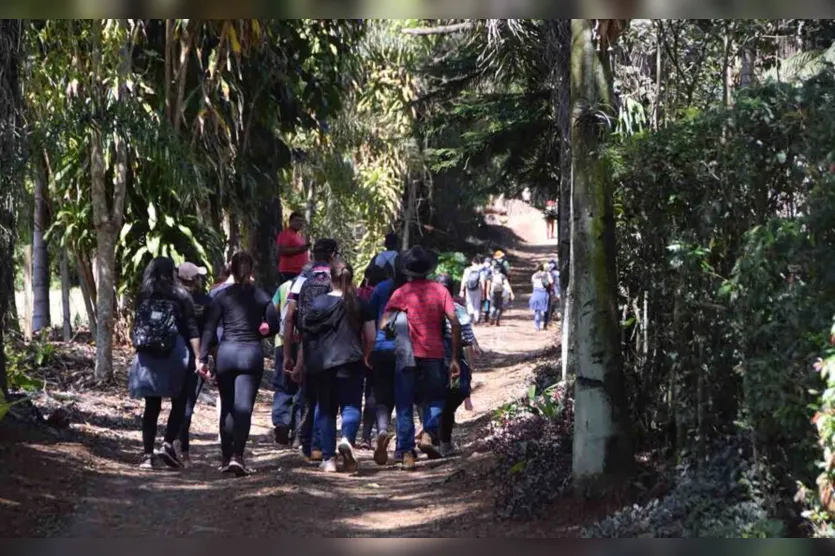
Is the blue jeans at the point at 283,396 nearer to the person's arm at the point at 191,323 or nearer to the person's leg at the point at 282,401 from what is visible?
the person's leg at the point at 282,401

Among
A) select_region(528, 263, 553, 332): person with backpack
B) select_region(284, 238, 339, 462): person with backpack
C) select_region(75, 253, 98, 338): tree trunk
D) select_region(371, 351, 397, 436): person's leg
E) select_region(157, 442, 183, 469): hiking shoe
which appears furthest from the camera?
select_region(528, 263, 553, 332): person with backpack

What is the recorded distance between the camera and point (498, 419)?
45.1 ft

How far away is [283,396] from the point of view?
11.8 meters

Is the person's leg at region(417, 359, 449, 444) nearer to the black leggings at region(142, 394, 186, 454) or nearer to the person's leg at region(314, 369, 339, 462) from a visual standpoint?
the person's leg at region(314, 369, 339, 462)

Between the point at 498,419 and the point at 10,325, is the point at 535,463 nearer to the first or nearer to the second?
the point at 498,419

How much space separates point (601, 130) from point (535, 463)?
8.95ft

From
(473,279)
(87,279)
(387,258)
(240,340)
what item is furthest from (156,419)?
(473,279)

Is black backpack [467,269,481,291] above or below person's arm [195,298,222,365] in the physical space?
above

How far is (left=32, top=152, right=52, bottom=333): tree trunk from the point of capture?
17328 mm

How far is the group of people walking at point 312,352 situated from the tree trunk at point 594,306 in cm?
240

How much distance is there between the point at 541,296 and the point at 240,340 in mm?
19485

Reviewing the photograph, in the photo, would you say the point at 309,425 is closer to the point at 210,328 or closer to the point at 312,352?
the point at 312,352

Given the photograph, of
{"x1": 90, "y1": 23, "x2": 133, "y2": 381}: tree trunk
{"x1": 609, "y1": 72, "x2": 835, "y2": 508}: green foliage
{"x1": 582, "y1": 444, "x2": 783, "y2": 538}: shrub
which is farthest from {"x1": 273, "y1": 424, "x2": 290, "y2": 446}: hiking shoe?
{"x1": 582, "y1": 444, "x2": 783, "y2": 538}: shrub

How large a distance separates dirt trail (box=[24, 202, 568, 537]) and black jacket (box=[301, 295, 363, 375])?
1.00 m
